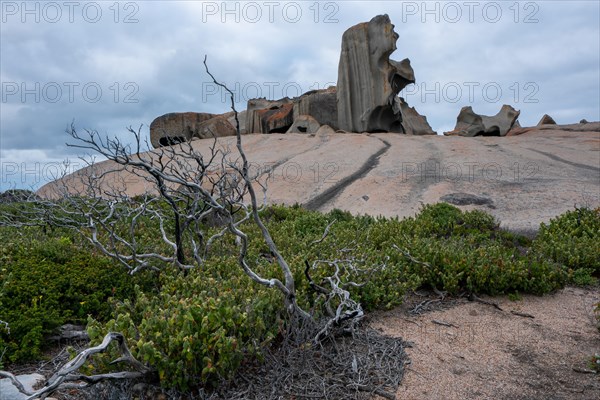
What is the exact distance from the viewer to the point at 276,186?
1692 centimetres

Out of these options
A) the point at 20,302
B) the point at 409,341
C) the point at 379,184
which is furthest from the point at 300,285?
the point at 379,184

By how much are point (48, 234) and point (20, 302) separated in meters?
4.13

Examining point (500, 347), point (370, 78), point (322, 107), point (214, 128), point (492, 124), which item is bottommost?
point (500, 347)

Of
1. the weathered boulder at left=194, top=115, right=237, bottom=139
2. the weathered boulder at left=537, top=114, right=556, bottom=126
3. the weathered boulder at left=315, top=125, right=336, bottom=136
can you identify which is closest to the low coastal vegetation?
the weathered boulder at left=315, top=125, right=336, bottom=136

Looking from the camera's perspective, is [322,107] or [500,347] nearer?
[500,347]

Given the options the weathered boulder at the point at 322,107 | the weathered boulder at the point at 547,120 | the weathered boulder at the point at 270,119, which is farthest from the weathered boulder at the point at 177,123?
the weathered boulder at the point at 547,120

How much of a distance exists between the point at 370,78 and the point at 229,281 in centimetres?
2033

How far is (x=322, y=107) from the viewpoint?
26781 millimetres

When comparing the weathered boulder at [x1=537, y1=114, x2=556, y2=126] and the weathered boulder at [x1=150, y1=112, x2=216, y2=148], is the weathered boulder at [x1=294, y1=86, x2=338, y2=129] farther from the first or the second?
the weathered boulder at [x1=537, y1=114, x2=556, y2=126]

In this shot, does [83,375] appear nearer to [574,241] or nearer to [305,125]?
[574,241]

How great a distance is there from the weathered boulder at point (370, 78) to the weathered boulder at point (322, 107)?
19.0 inches

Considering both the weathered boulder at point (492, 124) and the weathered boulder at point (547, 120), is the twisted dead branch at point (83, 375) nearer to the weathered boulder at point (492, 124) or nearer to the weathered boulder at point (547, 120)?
the weathered boulder at point (492, 124)

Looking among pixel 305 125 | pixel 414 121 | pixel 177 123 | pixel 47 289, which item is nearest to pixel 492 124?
pixel 414 121

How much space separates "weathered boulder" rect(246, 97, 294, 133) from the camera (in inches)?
1126
